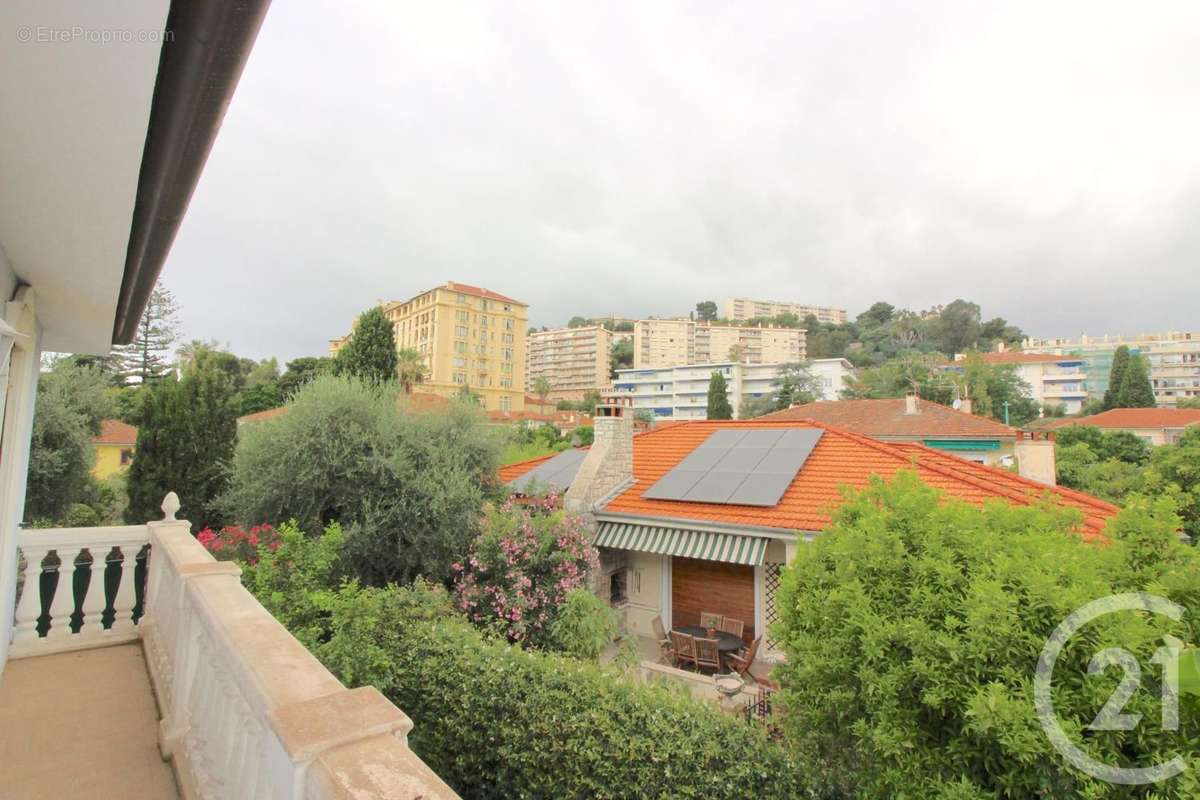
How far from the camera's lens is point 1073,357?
104 meters

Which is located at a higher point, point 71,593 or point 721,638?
point 71,593

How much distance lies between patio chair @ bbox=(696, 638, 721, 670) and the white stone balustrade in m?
10.5

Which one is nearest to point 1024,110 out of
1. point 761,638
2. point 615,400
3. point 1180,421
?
point 615,400

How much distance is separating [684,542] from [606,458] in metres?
3.51

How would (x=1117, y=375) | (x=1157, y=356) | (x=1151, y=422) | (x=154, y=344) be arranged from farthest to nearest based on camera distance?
1. (x=1157, y=356)
2. (x=1117, y=375)
3. (x=1151, y=422)
4. (x=154, y=344)

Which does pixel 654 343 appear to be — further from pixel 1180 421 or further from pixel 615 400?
pixel 615 400

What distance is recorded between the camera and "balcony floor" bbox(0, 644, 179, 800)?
3.71 metres

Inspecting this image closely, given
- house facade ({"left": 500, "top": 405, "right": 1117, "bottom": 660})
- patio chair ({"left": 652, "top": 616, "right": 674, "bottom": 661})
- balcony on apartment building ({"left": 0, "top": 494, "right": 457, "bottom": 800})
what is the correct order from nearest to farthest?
balcony on apartment building ({"left": 0, "top": 494, "right": 457, "bottom": 800}) < house facade ({"left": 500, "top": 405, "right": 1117, "bottom": 660}) < patio chair ({"left": 652, "top": 616, "right": 674, "bottom": 661})

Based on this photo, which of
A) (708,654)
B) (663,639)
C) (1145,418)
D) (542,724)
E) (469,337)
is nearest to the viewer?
(542,724)

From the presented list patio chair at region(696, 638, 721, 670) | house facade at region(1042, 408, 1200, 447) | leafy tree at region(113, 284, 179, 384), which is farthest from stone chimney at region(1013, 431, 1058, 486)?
leafy tree at region(113, 284, 179, 384)

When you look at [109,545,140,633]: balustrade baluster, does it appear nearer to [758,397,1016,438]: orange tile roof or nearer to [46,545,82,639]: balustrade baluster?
[46,545,82,639]: balustrade baluster

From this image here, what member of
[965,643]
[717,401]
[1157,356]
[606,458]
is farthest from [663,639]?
[1157,356]

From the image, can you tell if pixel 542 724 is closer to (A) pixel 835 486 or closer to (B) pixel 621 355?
(A) pixel 835 486

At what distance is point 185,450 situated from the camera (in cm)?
1408
